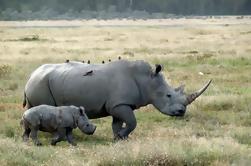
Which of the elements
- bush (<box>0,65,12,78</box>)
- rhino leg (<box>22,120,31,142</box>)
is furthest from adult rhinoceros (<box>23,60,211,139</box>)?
bush (<box>0,65,12,78</box>)

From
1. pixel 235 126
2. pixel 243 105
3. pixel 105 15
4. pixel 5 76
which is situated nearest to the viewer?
pixel 235 126

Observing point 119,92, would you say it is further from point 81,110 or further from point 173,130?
point 173,130

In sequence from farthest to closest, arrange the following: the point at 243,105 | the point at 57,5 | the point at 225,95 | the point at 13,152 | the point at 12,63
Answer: the point at 57,5
the point at 12,63
the point at 225,95
the point at 243,105
the point at 13,152

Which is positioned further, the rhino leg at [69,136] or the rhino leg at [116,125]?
the rhino leg at [116,125]

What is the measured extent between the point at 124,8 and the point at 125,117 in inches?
4873

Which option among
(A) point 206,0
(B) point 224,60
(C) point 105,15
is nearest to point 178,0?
(A) point 206,0

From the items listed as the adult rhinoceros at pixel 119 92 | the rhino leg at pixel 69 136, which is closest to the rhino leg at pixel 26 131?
the rhino leg at pixel 69 136

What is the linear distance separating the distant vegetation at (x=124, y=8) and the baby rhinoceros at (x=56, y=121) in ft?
362

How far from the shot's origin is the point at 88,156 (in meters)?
11.9

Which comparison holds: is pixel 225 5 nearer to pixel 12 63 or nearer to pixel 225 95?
pixel 12 63

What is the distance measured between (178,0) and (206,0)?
5.37 m

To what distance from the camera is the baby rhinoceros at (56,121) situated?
1364 centimetres

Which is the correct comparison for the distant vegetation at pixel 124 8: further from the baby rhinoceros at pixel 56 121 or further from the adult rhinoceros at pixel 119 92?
the baby rhinoceros at pixel 56 121

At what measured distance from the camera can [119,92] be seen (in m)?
14.2
